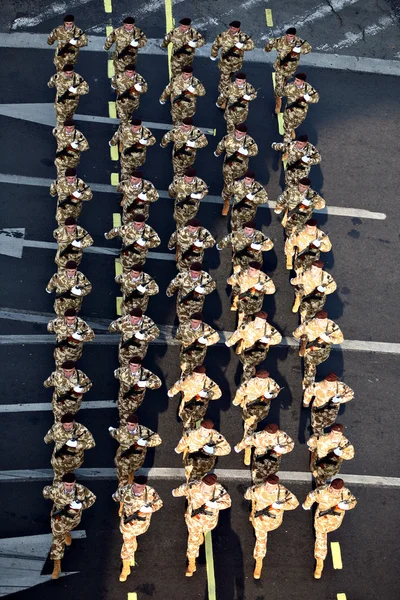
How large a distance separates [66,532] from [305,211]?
8.32m

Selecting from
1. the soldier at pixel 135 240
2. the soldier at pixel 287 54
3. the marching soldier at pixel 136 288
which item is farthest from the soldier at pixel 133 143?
the soldier at pixel 287 54

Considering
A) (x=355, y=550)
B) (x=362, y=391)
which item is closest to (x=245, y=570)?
(x=355, y=550)

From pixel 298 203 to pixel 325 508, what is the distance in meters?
6.71

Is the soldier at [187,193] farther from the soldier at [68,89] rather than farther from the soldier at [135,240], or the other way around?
the soldier at [68,89]

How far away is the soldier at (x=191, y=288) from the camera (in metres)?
20.6

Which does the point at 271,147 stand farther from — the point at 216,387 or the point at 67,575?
the point at 67,575

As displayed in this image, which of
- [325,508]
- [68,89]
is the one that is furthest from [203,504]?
[68,89]

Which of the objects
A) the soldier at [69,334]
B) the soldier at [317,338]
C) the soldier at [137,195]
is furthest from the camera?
the soldier at [137,195]

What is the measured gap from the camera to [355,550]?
755 inches

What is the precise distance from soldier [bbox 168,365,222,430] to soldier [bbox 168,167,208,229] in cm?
407

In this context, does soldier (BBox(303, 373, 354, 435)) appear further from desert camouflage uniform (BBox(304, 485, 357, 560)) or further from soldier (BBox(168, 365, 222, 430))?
soldier (BBox(168, 365, 222, 430))

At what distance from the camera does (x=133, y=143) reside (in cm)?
2292

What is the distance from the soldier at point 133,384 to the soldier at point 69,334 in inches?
35.4

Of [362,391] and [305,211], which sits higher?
[305,211]
